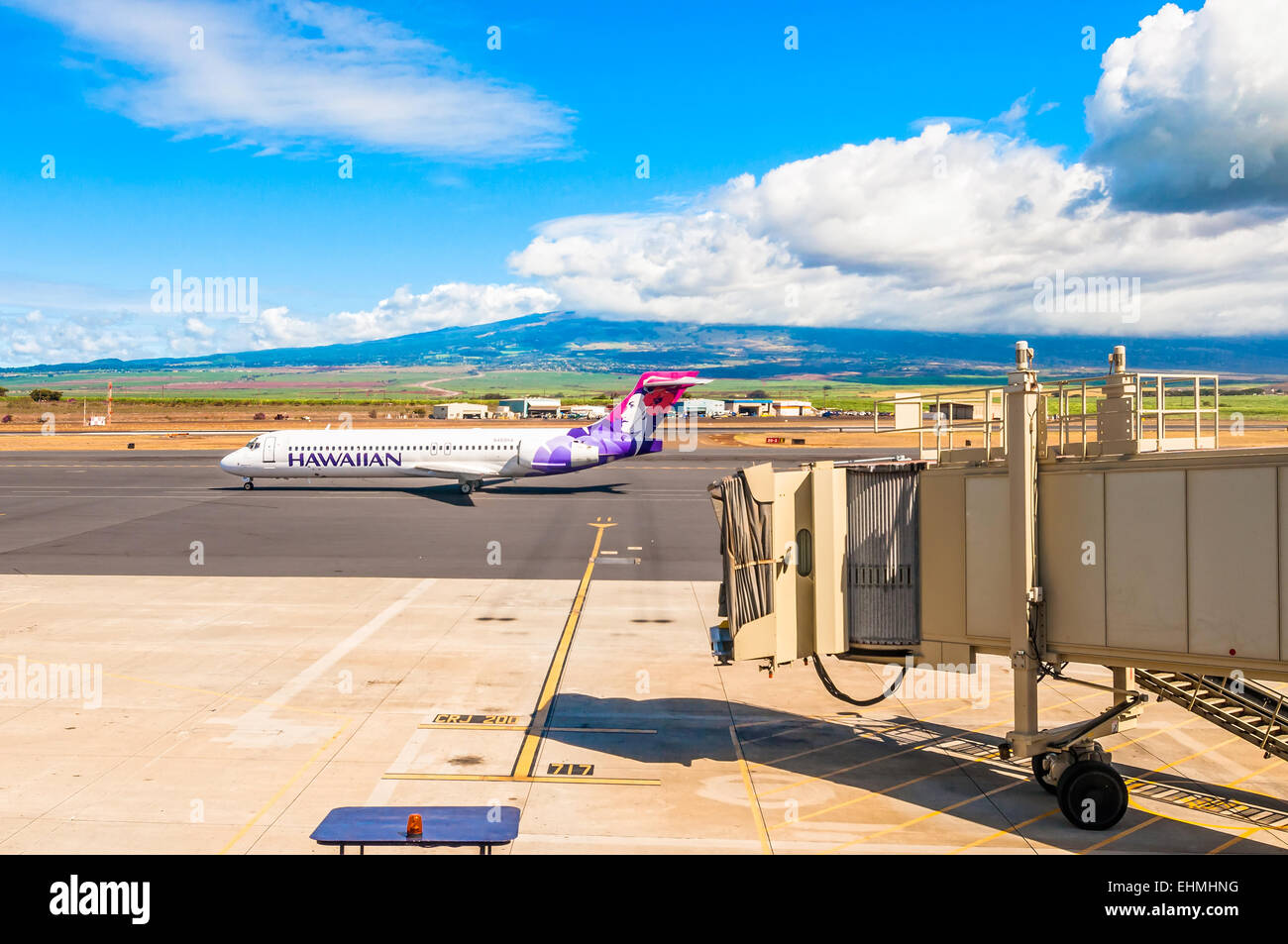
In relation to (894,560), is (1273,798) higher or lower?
lower

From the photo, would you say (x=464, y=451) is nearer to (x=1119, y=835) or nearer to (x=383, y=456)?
(x=383, y=456)

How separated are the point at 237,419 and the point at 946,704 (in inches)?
6982

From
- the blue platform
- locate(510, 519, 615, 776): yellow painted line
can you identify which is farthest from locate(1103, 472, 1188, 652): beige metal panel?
locate(510, 519, 615, 776): yellow painted line

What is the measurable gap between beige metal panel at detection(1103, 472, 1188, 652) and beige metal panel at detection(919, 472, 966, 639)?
87.8 inches

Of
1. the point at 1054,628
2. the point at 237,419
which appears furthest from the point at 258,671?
the point at 237,419

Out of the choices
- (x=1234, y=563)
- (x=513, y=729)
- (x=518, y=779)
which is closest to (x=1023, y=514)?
(x=1234, y=563)

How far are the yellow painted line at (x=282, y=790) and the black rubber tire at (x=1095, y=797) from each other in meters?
12.4

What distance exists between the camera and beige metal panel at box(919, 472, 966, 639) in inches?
595

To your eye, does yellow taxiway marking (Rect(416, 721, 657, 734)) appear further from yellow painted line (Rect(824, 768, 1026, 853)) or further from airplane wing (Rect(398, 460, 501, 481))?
airplane wing (Rect(398, 460, 501, 481))

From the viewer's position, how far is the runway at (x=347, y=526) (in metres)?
36.0

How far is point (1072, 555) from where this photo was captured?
14.0 m

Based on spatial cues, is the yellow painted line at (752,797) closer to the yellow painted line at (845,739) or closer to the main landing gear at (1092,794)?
the yellow painted line at (845,739)
